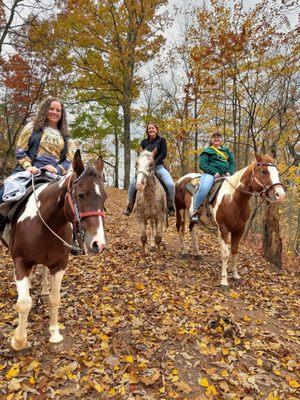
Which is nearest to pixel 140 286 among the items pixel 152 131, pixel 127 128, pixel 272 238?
pixel 152 131

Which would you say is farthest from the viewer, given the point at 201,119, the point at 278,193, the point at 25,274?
the point at 201,119

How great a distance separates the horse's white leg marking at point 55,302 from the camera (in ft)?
12.5

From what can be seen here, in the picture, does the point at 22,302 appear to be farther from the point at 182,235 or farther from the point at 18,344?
the point at 182,235

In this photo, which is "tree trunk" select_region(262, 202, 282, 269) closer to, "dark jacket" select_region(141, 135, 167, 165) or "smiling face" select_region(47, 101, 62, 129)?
"dark jacket" select_region(141, 135, 167, 165)

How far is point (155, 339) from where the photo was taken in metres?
4.32

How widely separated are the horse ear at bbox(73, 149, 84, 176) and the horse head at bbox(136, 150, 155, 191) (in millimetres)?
3676

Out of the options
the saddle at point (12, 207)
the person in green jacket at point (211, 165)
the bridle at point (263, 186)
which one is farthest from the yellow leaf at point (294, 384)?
the person in green jacket at point (211, 165)

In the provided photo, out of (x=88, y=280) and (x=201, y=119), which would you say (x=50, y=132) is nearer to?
(x=88, y=280)

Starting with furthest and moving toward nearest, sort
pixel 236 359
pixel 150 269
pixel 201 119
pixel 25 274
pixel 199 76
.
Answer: pixel 201 119 → pixel 199 76 → pixel 150 269 → pixel 236 359 → pixel 25 274

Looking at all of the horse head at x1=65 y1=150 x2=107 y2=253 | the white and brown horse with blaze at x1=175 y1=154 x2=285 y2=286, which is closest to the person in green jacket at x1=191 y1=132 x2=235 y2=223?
the white and brown horse with blaze at x1=175 y1=154 x2=285 y2=286

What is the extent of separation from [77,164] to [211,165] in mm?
5583

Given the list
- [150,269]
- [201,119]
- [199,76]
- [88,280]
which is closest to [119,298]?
[88,280]

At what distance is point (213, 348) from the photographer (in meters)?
4.16

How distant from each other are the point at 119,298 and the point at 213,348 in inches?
81.1
